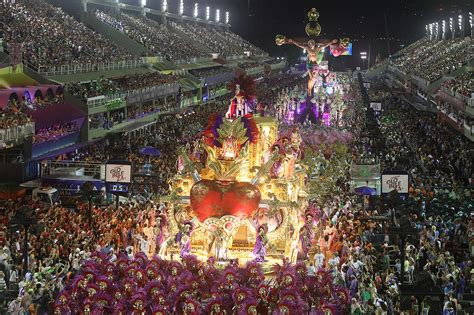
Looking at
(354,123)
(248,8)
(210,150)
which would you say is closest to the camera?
A: (210,150)

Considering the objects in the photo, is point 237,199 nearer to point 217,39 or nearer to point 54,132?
point 54,132

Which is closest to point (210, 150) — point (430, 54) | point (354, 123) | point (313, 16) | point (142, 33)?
point (354, 123)

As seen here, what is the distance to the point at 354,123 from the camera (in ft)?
163

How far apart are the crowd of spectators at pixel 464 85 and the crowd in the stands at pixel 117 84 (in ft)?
65.9

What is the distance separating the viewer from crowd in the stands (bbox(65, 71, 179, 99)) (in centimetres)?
4491

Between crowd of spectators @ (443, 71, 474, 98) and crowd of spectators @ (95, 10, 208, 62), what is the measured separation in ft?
96.5

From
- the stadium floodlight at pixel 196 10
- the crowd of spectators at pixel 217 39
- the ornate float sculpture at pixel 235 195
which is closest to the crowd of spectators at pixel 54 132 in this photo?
the ornate float sculpture at pixel 235 195

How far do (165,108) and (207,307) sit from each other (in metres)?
45.3

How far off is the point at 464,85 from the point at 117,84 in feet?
71.2

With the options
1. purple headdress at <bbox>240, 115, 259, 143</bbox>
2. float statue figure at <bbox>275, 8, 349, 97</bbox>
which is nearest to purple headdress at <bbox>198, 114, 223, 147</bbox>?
purple headdress at <bbox>240, 115, 259, 143</bbox>

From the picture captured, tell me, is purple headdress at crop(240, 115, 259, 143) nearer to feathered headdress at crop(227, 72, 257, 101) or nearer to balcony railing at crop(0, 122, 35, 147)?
feathered headdress at crop(227, 72, 257, 101)

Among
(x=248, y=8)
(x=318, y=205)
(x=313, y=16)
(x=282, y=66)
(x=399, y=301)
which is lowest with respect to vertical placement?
(x=399, y=301)

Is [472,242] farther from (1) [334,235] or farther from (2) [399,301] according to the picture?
(2) [399,301]

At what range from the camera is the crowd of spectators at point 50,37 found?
46.1m
